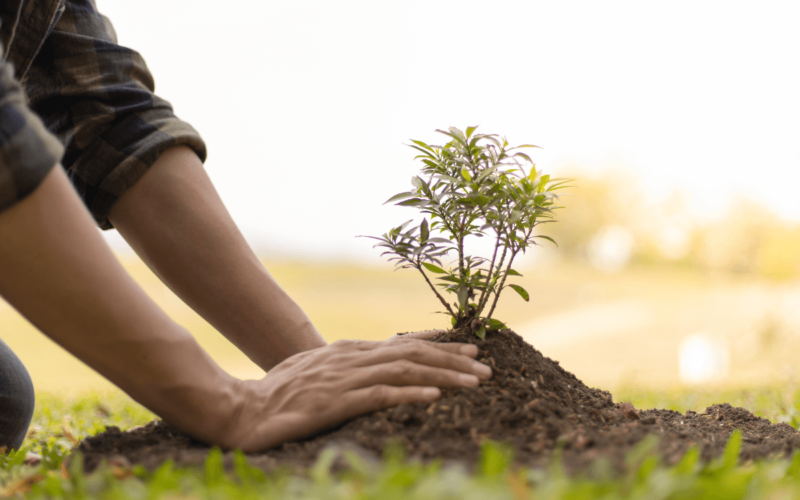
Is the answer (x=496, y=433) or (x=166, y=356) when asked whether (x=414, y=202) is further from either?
(x=166, y=356)

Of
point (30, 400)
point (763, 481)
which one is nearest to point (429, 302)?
point (30, 400)

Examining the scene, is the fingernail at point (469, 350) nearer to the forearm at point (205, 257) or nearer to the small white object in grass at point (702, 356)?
the forearm at point (205, 257)

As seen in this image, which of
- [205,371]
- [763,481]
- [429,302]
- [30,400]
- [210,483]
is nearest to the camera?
[763,481]

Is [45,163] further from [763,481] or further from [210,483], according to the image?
[763,481]

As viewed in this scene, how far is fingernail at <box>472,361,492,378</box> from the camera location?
171cm

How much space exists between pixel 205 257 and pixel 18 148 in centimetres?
87

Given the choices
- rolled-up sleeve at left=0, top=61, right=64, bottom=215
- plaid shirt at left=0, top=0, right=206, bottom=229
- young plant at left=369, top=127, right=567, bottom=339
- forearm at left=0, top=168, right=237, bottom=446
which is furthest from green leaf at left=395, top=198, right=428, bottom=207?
rolled-up sleeve at left=0, top=61, right=64, bottom=215

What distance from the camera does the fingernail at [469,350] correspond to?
1757 millimetres

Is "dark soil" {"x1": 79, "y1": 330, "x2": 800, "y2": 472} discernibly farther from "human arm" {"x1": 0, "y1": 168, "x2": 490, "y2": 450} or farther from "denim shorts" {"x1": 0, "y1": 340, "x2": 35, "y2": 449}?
"denim shorts" {"x1": 0, "y1": 340, "x2": 35, "y2": 449}

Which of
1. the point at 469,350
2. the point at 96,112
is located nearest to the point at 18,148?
the point at 96,112

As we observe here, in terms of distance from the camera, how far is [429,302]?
21.7m

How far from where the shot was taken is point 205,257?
2.07 m

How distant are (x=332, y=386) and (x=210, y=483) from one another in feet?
1.58

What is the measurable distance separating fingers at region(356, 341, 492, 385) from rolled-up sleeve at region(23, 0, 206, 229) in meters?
1.18
